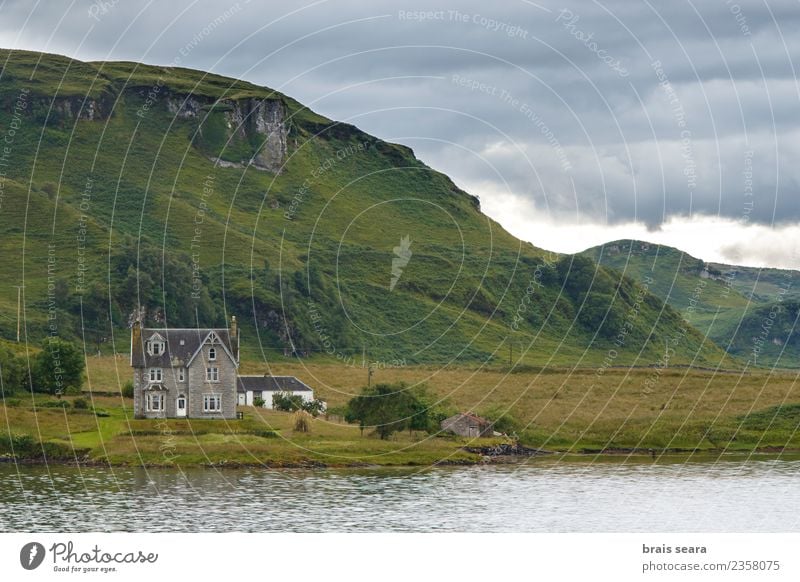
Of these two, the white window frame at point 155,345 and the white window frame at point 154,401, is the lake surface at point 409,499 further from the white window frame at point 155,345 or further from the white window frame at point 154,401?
the white window frame at point 155,345

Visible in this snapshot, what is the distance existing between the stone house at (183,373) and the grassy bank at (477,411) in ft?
8.08

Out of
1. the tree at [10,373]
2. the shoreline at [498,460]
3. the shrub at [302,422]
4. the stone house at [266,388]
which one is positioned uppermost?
the tree at [10,373]

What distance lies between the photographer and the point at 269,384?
132250mm

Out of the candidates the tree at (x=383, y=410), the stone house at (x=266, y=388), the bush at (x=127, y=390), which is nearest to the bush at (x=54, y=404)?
the bush at (x=127, y=390)

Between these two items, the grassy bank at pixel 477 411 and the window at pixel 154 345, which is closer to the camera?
the grassy bank at pixel 477 411

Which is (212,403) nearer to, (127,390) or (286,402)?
(127,390)

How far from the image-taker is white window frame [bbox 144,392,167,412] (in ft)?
353

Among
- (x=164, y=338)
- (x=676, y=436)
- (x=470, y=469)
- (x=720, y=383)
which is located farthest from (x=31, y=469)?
(x=720, y=383)

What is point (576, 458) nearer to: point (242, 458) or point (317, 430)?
point (317, 430)

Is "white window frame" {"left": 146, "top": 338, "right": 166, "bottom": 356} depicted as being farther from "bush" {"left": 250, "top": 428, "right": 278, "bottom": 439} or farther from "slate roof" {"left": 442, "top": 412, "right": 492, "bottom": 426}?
"slate roof" {"left": 442, "top": 412, "right": 492, "bottom": 426}

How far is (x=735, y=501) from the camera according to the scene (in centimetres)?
8156

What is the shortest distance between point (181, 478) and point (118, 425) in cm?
1644

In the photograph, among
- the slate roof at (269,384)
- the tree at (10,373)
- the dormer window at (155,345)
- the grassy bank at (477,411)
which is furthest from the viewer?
the slate roof at (269,384)

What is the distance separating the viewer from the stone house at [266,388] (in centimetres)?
12690
